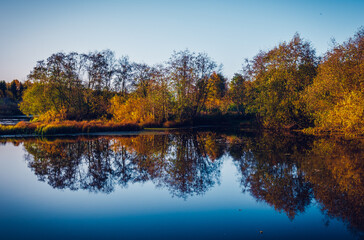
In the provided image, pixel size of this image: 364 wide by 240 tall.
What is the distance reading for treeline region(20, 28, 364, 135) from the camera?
19734 millimetres

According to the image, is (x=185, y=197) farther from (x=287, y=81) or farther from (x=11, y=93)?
(x=11, y=93)

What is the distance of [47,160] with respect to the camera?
41.1ft

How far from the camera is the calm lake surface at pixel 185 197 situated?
5.38 m

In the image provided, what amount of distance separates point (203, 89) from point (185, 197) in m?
28.8

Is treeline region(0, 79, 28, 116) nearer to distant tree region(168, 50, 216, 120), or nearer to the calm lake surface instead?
distant tree region(168, 50, 216, 120)

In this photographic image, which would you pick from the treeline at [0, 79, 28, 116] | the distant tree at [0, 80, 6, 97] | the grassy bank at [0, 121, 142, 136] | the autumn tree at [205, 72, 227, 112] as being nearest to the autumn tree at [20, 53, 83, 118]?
the grassy bank at [0, 121, 142, 136]

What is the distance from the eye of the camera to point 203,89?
3525cm

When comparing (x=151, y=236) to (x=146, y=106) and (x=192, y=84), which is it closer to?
(x=146, y=106)

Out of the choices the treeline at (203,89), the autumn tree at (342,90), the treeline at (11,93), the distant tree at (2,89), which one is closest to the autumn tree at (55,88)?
the treeline at (203,89)

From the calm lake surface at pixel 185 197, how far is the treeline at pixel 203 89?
30.5ft

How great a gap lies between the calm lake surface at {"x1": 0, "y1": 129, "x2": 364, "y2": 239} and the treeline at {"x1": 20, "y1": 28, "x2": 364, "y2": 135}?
30.5 feet

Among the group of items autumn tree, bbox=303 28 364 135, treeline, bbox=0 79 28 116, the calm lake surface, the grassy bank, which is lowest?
the calm lake surface

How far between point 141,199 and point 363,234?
17.5 feet

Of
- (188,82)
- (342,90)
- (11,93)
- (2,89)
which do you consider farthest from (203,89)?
(2,89)
